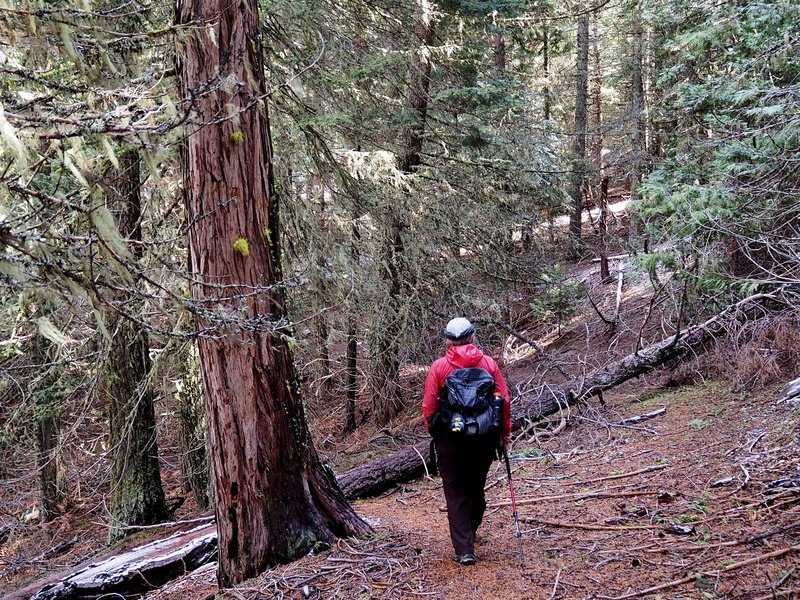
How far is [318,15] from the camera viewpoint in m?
7.79

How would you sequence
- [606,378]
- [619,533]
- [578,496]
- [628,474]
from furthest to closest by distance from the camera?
[606,378] < [628,474] < [578,496] < [619,533]

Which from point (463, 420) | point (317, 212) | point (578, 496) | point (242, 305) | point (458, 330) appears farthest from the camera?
point (317, 212)

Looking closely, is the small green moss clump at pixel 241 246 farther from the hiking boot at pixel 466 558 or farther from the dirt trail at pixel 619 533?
the hiking boot at pixel 466 558

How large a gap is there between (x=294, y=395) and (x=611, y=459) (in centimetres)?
423

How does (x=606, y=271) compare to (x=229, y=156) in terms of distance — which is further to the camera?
(x=606, y=271)

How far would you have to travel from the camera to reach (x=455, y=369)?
4609 mm

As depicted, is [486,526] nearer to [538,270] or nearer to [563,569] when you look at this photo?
[563,569]

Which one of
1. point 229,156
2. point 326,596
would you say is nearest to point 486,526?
point 326,596

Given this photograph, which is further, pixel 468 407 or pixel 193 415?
pixel 193 415

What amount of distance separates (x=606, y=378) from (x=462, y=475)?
588 centimetres

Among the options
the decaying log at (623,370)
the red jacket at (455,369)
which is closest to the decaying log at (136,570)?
the red jacket at (455,369)

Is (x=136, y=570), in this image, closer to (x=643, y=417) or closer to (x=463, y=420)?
(x=463, y=420)

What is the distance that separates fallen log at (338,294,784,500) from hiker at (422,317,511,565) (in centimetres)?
356

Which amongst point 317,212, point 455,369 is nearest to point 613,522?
point 455,369
